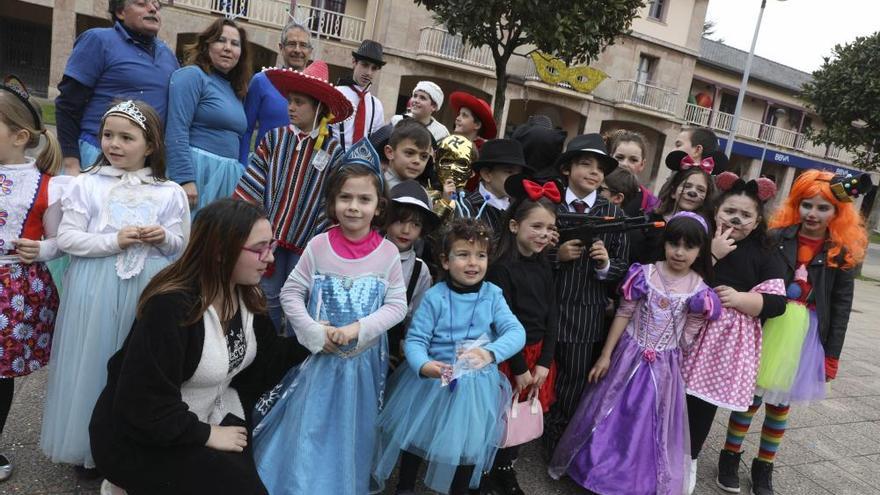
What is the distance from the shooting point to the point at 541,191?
9.59 ft

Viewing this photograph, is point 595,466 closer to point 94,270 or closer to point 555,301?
point 555,301

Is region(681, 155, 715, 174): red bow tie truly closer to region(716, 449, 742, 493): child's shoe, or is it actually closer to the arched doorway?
region(716, 449, 742, 493): child's shoe

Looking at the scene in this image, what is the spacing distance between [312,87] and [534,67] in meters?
20.4

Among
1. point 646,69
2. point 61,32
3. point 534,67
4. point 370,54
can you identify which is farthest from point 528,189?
point 646,69

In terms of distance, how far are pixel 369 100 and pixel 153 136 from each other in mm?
2208

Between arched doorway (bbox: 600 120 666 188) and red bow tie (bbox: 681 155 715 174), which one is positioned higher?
arched doorway (bbox: 600 120 666 188)

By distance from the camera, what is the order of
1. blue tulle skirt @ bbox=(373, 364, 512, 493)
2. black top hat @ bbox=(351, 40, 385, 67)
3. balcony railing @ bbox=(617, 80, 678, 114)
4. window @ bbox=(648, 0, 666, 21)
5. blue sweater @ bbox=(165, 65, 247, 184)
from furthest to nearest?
window @ bbox=(648, 0, 666, 21)
balcony railing @ bbox=(617, 80, 678, 114)
black top hat @ bbox=(351, 40, 385, 67)
blue sweater @ bbox=(165, 65, 247, 184)
blue tulle skirt @ bbox=(373, 364, 512, 493)

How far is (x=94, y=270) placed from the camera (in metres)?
2.42

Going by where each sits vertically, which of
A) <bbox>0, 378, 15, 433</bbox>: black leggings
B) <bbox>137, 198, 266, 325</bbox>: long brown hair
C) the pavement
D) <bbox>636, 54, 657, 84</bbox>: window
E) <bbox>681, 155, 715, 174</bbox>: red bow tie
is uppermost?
<bbox>636, 54, 657, 84</bbox>: window

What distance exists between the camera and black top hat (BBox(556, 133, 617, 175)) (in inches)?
130

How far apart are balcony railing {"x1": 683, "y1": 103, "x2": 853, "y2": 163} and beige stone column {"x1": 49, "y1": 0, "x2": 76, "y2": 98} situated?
79.2 feet

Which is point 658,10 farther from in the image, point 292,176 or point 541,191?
point 292,176

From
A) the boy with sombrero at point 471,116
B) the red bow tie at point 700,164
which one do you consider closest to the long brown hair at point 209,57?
the boy with sombrero at point 471,116

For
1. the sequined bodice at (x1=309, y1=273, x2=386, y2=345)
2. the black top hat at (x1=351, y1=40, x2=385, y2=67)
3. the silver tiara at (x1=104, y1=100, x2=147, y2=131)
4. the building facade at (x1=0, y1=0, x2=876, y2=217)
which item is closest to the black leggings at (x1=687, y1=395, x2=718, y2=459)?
the sequined bodice at (x1=309, y1=273, x2=386, y2=345)
